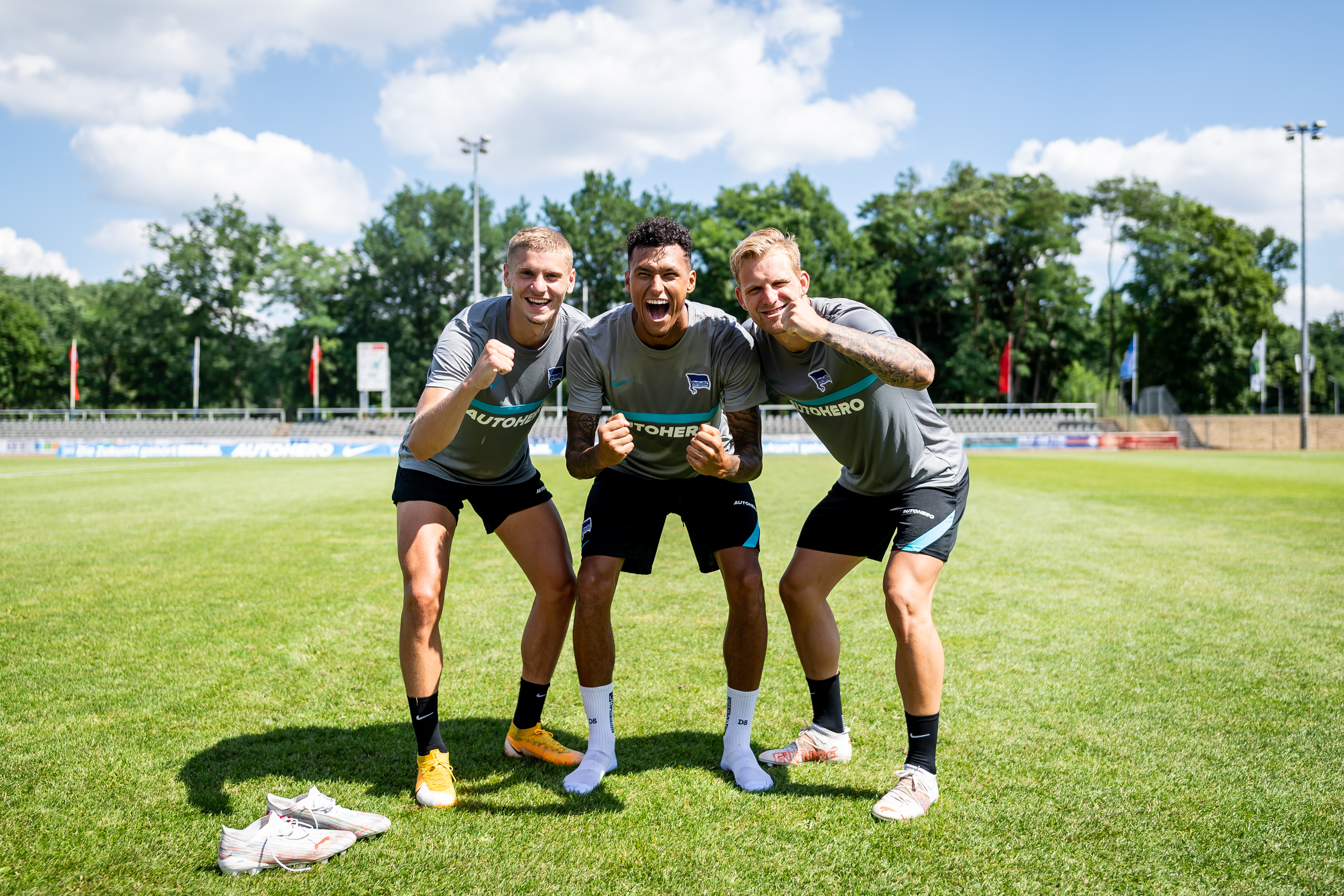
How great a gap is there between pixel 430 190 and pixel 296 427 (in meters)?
31.2

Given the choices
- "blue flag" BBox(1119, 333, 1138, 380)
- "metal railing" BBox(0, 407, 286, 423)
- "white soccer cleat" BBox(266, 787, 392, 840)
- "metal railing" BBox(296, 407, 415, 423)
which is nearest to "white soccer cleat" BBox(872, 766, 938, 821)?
"white soccer cleat" BBox(266, 787, 392, 840)

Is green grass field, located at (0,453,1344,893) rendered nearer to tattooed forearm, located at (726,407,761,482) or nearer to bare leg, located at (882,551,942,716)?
bare leg, located at (882,551,942,716)

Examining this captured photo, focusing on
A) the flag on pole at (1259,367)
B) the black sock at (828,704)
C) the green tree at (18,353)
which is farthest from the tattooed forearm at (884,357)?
the green tree at (18,353)

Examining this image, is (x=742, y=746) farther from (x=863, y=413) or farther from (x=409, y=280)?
(x=409, y=280)

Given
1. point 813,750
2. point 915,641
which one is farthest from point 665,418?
point 813,750

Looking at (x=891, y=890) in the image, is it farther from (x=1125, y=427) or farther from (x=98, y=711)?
(x=1125, y=427)

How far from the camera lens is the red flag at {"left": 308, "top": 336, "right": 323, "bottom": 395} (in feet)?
156

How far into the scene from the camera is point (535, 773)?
3818 millimetres

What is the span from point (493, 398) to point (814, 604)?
1852 millimetres

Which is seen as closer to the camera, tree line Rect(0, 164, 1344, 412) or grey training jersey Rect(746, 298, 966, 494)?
grey training jersey Rect(746, 298, 966, 494)

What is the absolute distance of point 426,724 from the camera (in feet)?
12.2

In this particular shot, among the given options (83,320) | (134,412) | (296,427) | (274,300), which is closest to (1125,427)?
(296,427)

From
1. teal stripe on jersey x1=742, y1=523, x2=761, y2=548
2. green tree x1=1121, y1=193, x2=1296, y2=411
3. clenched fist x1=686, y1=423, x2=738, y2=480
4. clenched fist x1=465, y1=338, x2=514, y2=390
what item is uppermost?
green tree x1=1121, y1=193, x2=1296, y2=411

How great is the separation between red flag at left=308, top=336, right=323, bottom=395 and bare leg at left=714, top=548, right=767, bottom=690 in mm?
46187
